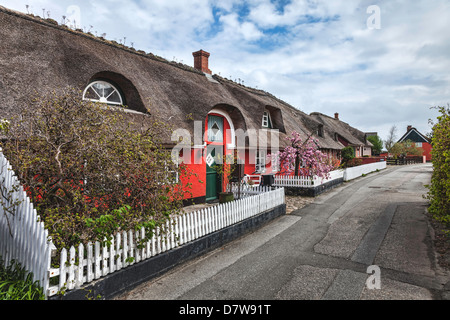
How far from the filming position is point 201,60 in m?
16.0

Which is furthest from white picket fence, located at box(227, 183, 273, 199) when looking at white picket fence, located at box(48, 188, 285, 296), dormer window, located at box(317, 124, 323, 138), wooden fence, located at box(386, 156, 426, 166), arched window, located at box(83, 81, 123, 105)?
wooden fence, located at box(386, 156, 426, 166)

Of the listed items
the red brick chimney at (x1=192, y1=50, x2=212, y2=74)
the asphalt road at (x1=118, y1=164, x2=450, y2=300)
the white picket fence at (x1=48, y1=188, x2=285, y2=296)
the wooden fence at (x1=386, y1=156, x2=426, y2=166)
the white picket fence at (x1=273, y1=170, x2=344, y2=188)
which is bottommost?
the asphalt road at (x1=118, y1=164, x2=450, y2=300)

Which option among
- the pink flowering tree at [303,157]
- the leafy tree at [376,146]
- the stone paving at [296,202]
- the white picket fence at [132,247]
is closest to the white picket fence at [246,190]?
the stone paving at [296,202]

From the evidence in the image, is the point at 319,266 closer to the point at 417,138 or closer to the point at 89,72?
the point at 89,72

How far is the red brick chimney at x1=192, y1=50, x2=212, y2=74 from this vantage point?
52.4 feet

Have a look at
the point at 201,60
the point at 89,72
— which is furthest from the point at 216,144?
the point at 201,60

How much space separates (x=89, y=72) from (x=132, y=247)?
5881mm

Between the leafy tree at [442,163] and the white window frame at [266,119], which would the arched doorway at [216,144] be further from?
the leafy tree at [442,163]

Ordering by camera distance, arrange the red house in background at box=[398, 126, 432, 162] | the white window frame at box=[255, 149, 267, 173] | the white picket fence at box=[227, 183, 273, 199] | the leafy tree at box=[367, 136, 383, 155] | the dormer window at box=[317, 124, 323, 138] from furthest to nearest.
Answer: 1. the red house in background at box=[398, 126, 432, 162]
2. the leafy tree at box=[367, 136, 383, 155]
3. the dormer window at box=[317, 124, 323, 138]
4. the white window frame at box=[255, 149, 267, 173]
5. the white picket fence at box=[227, 183, 273, 199]

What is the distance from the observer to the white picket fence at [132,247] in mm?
3555

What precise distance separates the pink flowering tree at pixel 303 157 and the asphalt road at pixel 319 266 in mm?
4899

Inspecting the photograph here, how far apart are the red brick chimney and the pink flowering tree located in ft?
22.7

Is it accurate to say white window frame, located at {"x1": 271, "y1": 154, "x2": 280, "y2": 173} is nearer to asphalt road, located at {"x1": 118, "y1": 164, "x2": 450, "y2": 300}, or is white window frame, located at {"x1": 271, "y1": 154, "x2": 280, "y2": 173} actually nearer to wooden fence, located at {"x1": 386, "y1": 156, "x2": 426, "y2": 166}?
asphalt road, located at {"x1": 118, "y1": 164, "x2": 450, "y2": 300}

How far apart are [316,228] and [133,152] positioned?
5.86m
